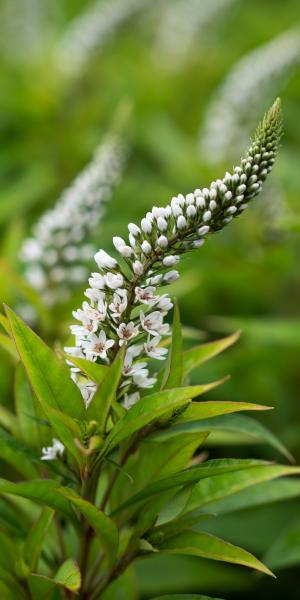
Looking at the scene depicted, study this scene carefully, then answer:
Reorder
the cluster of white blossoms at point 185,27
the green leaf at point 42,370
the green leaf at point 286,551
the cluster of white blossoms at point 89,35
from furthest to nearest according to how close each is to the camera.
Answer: the cluster of white blossoms at point 185,27 → the cluster of white blossoms at point 89,35 → the green leaf at point 286,551 → the green leaf at point 42,370

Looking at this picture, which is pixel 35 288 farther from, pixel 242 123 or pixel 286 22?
pixel 286 22

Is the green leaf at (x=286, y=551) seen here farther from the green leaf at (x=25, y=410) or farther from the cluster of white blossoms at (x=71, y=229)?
the cluster of white blossoms at (x=71, y=229)

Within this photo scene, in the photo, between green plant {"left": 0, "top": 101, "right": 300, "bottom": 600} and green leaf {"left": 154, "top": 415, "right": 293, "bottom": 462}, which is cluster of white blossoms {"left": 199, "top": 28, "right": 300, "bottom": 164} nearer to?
green leaf {"left": 154, "top": 415, "right": 293, "bottom": 462}

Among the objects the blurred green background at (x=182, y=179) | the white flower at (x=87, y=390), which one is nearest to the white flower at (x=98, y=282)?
the white flower at (x=87, y=390)

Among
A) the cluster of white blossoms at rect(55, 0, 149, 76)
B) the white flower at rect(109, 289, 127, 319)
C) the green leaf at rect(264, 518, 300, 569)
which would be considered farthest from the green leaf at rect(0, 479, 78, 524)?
the cluster of white blossoms at rect(55, 0, 149, 76)

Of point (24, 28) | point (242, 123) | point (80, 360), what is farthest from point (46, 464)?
point (24, 28)
